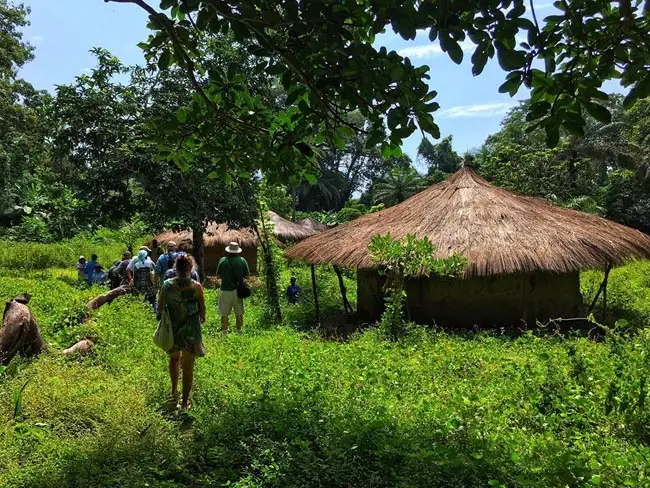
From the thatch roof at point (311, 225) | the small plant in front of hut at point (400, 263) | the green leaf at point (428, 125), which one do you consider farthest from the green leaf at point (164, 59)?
the thatch roof at point (311, 225)

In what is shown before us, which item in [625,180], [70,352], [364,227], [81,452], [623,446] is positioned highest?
[625,180]

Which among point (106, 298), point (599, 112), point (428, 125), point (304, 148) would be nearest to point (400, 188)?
point (106, 298)

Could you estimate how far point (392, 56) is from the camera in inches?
127

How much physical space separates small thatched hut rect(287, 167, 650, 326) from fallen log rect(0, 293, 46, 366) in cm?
561

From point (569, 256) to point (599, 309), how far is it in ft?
10.2

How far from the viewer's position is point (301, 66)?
11.3 ft

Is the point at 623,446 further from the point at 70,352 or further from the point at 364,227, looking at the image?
the point at 364,227

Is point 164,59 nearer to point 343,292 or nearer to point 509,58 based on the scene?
point 509,58

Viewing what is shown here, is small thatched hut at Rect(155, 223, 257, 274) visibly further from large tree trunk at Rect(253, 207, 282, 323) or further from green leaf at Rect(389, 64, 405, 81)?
green leaf at Rect(389, 64, 405, 81)

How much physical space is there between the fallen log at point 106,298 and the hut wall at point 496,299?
541cm

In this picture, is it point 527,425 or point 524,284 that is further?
point 524,284

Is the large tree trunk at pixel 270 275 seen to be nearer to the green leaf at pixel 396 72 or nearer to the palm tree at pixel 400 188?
the green leaf at pixel 396 72

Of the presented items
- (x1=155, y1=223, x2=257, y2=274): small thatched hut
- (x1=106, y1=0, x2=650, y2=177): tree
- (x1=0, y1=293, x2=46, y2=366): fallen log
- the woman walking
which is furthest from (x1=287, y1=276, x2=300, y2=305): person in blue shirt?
(x1=106, y1=0, x2=650, y2=177): tree

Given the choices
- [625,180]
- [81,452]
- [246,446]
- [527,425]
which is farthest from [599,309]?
[625,180]
